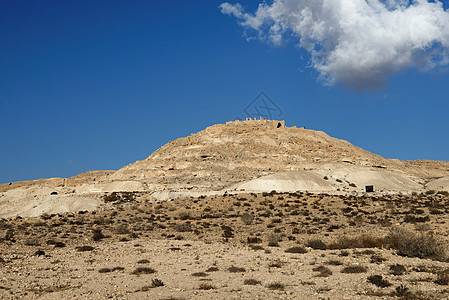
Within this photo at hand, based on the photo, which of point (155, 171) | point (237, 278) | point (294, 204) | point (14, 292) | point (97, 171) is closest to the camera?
point (14, 292)

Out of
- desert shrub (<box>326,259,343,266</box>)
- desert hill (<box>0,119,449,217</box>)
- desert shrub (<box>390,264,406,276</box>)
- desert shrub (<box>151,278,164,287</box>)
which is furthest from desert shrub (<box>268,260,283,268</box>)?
desert hill (<box>0,119,449,217</box>)

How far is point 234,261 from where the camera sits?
15859 mm

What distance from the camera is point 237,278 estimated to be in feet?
42.9

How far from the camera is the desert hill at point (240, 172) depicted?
188ft

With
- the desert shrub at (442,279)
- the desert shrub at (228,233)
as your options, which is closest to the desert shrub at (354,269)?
the desert shrub at (442,279)

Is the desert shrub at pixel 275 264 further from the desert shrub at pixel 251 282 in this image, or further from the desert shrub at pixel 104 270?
the desert shrub at pixel 104 270

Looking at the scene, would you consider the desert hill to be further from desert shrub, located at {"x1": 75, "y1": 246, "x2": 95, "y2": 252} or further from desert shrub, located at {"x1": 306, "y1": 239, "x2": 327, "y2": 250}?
desert shrub, located at {"x1": 306, "y1": 239, "x2": 327, "y2": 250}

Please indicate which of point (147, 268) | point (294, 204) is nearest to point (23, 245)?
point (147, 268)

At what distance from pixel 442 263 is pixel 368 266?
2810 mm

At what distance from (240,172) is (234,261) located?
2587 inches

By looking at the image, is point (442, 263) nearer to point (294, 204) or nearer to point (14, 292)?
point (14, 292)

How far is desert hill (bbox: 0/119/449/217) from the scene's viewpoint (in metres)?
57.4

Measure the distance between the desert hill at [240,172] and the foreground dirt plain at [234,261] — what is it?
89.9 feet

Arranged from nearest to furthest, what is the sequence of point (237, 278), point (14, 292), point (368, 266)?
point (14, 292) < point (237, 278) < point (368, 266)
